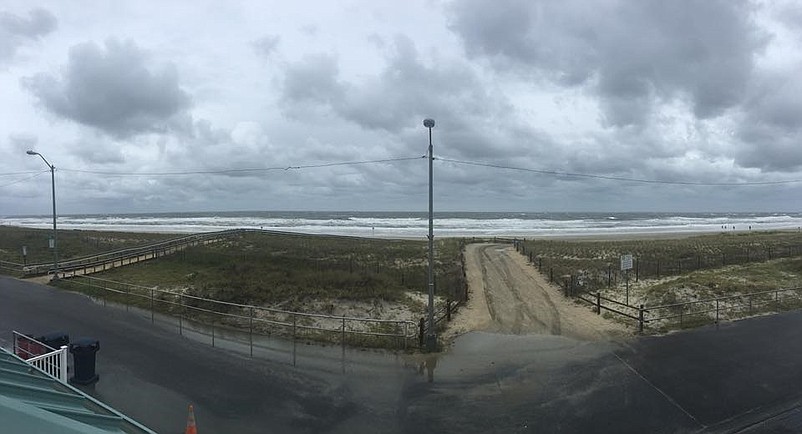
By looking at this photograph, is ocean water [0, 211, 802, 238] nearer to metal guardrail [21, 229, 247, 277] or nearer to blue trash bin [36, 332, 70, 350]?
metal guardrail [21, 229, 247, 277]

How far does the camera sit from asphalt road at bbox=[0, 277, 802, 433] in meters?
8.42

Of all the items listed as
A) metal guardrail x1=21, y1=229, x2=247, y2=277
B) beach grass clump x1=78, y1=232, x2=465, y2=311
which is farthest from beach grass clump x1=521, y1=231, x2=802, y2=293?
metal guardrail x1=21, y1=229, x2=247, y2=277

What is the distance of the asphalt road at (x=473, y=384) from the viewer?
842 centimetres

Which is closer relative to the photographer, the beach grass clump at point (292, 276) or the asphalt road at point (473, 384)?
the asphalt road at point (473, 384)

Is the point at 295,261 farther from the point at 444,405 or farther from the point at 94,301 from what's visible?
the point at 444,405

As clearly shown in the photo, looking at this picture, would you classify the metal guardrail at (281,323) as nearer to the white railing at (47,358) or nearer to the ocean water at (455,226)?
the white railing at (47,358)

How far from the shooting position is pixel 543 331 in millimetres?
15375

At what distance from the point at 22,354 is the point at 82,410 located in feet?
35.3

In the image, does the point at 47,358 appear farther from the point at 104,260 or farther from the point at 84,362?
the point at 104,260

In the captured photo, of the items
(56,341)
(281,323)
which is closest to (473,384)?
(281,323)

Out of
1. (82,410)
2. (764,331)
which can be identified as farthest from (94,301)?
(764,331)

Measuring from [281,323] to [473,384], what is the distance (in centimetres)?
686

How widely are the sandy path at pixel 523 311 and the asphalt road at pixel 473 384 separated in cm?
111

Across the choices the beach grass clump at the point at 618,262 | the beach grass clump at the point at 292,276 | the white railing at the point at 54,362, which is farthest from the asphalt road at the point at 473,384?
the beach grass clump at the point at 618,262
